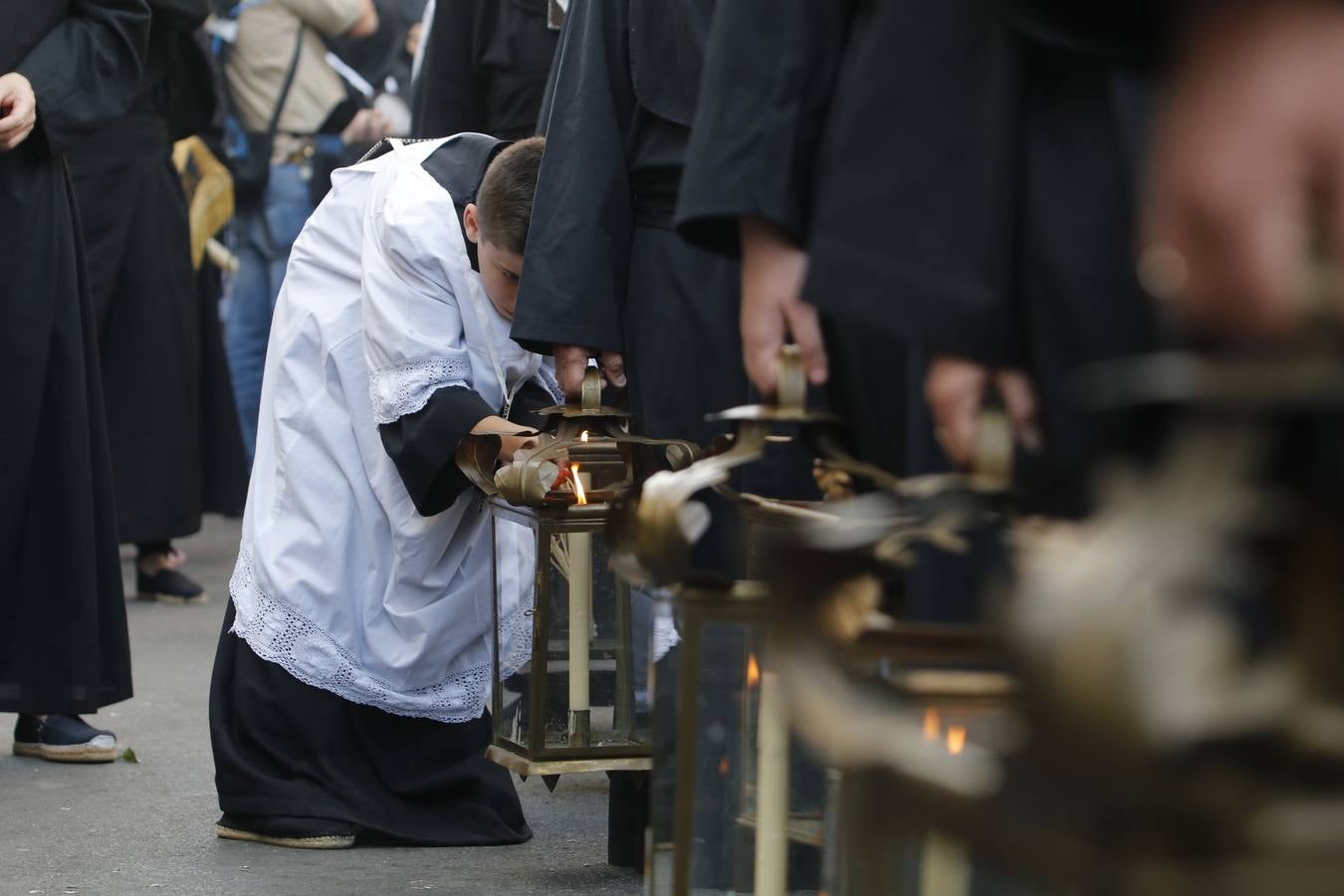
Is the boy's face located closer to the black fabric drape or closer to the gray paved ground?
the black fabric drape

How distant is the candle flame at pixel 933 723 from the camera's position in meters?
1.19

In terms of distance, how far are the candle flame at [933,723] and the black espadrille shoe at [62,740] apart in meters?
3.09

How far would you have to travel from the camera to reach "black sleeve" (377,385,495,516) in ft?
10.9

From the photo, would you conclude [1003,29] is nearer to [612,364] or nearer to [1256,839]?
[1256,839]

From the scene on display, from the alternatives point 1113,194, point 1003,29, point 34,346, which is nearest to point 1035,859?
point 1113,194

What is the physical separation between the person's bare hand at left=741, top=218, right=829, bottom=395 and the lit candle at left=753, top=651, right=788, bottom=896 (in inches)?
9.8

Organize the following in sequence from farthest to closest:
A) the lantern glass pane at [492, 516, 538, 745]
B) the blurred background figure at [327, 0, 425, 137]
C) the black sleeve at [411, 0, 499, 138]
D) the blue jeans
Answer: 1. the blurred background figure at [327, 0, 425, 137]
2. the blue jeans
3. the black sleeve at [411, 0, 499, 138]
4. the lantern glass pane at [492, 516, 538, 745]

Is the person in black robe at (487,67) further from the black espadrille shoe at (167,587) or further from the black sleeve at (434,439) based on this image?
the black sleeve at (434,439)

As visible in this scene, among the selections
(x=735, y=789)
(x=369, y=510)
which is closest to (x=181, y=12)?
(x=369, y=510)

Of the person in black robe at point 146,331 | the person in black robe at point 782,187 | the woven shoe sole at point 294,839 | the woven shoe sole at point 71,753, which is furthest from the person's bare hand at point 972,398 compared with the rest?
the person in black robe at point 146,331

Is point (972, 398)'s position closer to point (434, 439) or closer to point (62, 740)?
point (434, 439)

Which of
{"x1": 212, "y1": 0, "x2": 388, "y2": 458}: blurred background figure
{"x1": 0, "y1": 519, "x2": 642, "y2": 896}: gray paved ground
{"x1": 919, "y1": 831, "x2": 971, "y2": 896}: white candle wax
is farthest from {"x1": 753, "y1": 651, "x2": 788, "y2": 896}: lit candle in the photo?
{"x1": 212, "y1": 0, "x2": 388, "y2": 458}: blurred background figure

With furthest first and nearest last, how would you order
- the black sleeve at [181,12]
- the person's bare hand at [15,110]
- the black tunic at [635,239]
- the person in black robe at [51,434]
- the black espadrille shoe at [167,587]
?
1. the black espadrille shoe at [167,587]
2. the black sleeve at [181,12]
3. the person in black robe at [51,434]
4. the person's bare hand at [15,110]
5. the black tunic at [635,239]

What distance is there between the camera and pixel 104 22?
160 inches
